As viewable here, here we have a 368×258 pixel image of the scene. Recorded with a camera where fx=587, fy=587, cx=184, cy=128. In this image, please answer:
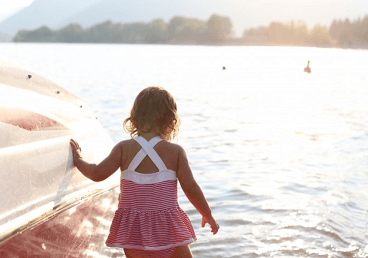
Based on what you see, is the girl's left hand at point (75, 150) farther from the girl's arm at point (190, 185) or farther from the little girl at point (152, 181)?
the girl's arm at point (190, 185)

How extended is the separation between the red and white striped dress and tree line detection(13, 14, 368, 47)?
388 feet

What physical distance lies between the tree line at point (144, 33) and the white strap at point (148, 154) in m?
145

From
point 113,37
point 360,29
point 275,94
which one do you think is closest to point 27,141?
point 275,94

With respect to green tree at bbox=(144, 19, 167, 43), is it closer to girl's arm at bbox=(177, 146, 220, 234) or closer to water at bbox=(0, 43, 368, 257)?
water at bbox=(0, 43, 368, 257)

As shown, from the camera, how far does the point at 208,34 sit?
14850cm

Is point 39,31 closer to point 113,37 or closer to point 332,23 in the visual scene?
point 113,37

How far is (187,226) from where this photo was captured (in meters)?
3.02

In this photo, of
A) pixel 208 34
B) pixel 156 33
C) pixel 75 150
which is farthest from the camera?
pixel 156 33

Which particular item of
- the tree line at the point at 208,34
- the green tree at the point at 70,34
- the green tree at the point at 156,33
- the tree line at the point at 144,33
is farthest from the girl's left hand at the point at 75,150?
the green tree at the point at 70,34

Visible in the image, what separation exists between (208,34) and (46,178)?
147 meters

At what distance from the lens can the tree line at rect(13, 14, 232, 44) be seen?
150250mm

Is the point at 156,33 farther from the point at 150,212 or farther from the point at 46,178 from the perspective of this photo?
the point at 150,212

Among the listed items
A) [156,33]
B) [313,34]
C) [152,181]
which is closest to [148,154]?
[152,181]

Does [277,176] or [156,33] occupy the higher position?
[277,176]
